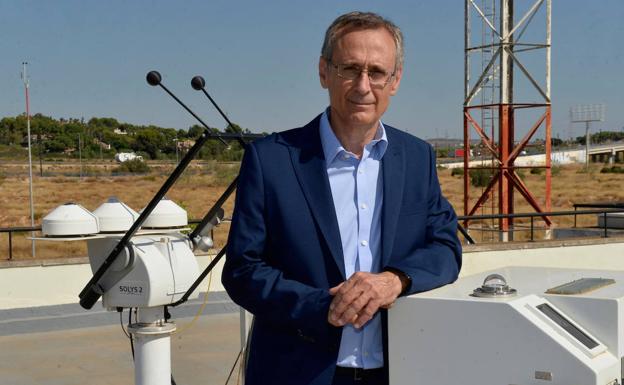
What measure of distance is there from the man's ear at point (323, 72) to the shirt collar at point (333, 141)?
0.09 m

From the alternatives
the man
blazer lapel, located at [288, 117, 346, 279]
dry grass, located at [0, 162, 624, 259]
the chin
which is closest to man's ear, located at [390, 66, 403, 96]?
the man

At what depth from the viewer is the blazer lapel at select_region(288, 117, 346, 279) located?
6.97 ft

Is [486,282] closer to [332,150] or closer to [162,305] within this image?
[332,150]

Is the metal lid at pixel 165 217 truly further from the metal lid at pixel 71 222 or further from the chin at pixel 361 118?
the chin at pixel 361 118

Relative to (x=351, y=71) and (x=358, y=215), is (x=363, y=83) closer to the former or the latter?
(x=351, y=71)

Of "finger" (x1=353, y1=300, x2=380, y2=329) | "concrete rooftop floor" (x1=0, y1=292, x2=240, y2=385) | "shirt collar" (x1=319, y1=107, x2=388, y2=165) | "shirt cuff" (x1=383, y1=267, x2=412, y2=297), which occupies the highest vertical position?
"shirt collar" (x1=319, y1=107, x2=388, y2=165)

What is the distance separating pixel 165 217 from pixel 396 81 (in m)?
2.51

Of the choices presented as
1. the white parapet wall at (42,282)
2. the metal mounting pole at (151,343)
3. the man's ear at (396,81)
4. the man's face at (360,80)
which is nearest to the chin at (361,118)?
the man's face at (360,80)

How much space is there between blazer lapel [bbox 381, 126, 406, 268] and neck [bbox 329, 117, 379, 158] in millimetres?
63

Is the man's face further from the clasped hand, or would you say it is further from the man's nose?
the clasped hand

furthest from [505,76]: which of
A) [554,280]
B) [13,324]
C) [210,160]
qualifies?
[210,160]

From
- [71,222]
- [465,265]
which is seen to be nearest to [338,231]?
[71,222]

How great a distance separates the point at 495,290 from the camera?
215cm

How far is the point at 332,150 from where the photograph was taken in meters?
2.23
